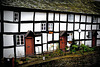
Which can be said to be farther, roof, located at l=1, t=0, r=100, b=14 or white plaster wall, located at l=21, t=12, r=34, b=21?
white plaster wall, located at l=21, t=12, r=34, b=21

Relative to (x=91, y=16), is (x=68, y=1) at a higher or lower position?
higher

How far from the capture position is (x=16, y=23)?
7.86 m

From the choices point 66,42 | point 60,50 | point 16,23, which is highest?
point 16,23

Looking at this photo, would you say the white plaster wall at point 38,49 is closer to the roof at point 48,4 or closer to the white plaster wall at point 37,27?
the white plaster wall at point 37,27

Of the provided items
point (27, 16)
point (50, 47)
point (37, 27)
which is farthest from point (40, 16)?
point (50, 47)

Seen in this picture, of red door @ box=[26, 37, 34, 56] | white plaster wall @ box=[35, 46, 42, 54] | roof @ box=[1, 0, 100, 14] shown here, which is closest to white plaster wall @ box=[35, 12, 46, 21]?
roof @ box=[1, 0, 100, 14]

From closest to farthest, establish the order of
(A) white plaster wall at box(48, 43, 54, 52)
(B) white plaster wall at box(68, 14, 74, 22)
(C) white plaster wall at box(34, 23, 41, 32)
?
(C) white plaster wall at box(34, 23, 41, 32), (A) white plaster wall at box(48, 43, 54, 52), (B) white plaster wall at box(68, 14, 74, 22)

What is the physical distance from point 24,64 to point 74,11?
664cm

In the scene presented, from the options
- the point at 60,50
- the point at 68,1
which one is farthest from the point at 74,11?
the point at 60,50

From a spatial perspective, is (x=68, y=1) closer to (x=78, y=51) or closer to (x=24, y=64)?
(x=78, y=51)

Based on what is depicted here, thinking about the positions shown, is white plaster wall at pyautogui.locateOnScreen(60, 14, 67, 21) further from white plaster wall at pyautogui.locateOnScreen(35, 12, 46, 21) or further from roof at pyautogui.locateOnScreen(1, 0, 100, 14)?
white plaster wall at pyautogui.locateOnScreen(35, 12, 46, 21)

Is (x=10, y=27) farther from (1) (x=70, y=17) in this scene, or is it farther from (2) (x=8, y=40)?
(1) (x=70, y=17)

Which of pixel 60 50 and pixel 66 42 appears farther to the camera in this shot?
pixel 66 42

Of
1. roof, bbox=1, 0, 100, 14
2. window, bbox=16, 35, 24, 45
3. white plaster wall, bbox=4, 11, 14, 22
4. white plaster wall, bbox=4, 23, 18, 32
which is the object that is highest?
roof, bbox=1, 0, 100, 14
